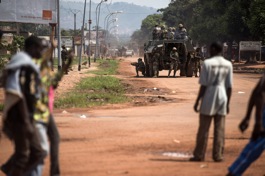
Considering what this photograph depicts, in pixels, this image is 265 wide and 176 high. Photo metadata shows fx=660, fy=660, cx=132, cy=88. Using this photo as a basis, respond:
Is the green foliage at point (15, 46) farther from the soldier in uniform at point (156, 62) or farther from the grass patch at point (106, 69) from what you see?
the soldier in uniform at point (156, 62)

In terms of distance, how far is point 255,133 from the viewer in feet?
24.2

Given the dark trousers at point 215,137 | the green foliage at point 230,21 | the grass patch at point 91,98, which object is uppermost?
the green foliage at point 230,21

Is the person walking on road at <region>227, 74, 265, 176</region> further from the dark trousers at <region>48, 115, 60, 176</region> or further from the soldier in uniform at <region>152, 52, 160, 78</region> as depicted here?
the soldier in uniform at <region>152, 52, 160, 78</region>

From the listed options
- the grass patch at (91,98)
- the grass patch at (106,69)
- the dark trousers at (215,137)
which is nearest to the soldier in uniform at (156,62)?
the grass patch at (106,69)

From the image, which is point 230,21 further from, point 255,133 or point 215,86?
point 255,133

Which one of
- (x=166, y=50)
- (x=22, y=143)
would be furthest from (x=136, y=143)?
(x=166, y=50)

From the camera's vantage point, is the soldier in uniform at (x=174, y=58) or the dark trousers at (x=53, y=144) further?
the soldier in uniform at (x=174, y=58)

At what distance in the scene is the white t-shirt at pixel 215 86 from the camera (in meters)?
9.53

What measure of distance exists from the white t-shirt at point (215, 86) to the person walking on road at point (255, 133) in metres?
1.99

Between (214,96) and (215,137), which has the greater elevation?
(214,96)

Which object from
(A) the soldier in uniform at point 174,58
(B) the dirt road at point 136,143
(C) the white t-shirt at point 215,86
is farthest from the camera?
(A) the soldier in uniform at point 174,58

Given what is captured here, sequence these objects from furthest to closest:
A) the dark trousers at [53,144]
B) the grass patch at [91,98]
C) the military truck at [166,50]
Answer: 1. the military truck at [166,50]
2. the grass patch at [91,98]
3. the dark trousers at [53,144]

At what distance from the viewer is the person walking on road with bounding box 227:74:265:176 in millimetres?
7301

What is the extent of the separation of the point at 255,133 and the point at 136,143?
428cm
